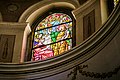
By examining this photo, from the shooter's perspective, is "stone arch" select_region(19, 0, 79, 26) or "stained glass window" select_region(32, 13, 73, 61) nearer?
"stained glass window" select_region(32, 13, 73, 61)

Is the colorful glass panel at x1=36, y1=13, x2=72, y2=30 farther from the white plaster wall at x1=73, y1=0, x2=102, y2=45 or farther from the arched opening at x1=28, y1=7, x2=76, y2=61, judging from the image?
the white plaster wall at x1=73, y1=0, x2=102, y2=45

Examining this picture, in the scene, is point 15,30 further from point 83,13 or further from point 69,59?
point 69,59

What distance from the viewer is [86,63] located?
10.2 meters

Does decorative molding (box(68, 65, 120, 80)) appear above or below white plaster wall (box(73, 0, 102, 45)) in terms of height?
below

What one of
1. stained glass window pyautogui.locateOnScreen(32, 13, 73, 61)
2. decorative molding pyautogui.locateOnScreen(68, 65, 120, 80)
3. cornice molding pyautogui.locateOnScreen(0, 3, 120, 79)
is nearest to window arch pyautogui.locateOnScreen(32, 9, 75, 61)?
stained glass window pyautogui.locateOnScreen(32, 13, 73, 61)

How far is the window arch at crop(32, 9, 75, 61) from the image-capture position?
1221 centimetres

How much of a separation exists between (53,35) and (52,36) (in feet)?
0.14

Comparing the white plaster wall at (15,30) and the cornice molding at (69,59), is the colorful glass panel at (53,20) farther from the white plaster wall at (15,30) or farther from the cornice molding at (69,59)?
the cornice molding at (69,59)

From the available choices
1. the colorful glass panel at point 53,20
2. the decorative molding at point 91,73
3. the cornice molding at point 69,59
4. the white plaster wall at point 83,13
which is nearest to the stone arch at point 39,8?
the colorful glass panel at point 53,20

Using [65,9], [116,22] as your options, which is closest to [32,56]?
[65,9]

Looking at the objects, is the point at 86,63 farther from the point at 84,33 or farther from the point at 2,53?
the point at 2,53

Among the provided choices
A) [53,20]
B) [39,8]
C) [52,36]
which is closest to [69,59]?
[52,36]

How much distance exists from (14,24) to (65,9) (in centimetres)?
170

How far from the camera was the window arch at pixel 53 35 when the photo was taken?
1221 centimetres
